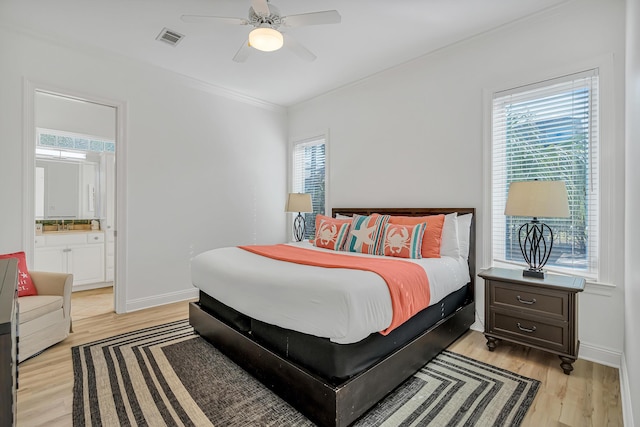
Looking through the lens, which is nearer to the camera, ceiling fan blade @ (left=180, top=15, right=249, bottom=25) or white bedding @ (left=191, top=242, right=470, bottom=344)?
white bedding @ (left=191, top=242, right=470, bottom=344)

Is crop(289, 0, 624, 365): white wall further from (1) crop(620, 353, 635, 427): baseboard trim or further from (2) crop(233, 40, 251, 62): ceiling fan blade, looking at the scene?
(2) crop(233, 40, 251, 62): ceiling fan blade

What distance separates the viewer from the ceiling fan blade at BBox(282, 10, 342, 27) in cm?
216

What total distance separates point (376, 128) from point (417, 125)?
1.91 feet

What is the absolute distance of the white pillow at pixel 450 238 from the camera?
117 inches

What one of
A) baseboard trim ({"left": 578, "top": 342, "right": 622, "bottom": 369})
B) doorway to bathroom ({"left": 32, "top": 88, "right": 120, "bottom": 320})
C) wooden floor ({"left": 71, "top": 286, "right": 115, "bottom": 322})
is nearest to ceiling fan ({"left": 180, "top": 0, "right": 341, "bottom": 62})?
doorway to bathroom ({"left": 32, "top": 88, "right": 120, "bottom": 320})

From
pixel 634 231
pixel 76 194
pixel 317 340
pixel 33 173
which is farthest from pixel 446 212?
pixel 76 194

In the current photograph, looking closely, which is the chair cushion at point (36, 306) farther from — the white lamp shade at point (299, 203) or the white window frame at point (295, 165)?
the white window frame at point (295, 165)

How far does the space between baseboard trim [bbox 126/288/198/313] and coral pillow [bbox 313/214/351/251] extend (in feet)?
6.11

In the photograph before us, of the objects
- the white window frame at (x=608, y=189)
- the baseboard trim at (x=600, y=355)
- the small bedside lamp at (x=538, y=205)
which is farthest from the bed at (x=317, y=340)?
the white window frame at (x=608, y=189)

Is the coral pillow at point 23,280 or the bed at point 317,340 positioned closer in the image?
the bed at point 317,340

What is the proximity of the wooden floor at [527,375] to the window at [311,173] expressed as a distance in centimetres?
279

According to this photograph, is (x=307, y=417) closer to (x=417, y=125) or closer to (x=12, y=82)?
(x=417, y=125)

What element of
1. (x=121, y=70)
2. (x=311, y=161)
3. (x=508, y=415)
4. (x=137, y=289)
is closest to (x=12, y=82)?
(x=121, y=70)

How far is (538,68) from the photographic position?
2.74m
